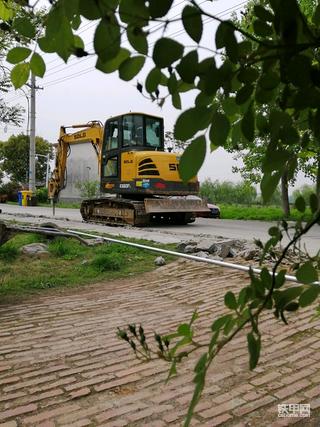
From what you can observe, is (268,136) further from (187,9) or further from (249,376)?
(249,376)

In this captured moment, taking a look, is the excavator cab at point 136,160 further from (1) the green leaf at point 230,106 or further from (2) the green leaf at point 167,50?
(2) the green leaf at point 167,50

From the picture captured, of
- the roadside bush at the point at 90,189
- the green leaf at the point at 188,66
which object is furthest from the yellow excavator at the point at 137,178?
the green leaf at the point at 188,66

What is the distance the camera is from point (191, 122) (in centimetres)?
88

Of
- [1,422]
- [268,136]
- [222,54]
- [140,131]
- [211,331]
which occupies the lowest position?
[1,422]

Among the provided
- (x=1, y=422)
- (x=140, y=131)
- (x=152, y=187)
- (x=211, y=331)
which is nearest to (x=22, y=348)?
(x=1, y=422)

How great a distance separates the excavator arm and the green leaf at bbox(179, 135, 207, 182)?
622 inches

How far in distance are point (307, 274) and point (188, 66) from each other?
50cm

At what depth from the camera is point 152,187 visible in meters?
14.6

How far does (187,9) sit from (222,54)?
10 cm

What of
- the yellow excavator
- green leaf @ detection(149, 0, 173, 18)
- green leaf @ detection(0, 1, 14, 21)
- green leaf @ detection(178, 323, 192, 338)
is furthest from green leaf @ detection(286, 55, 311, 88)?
the yellow excavator

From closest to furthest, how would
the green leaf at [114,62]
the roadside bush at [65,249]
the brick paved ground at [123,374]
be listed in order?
the green leaf at [114,62]
the brick paved ground at [123,374]
the roadside bush at [65,249]

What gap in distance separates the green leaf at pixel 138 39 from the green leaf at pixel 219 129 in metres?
0.17

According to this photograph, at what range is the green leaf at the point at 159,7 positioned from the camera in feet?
2.58

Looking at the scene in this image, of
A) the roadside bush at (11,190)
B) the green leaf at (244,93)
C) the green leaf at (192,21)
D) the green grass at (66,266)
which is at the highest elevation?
the roadside bush at (11,190)
